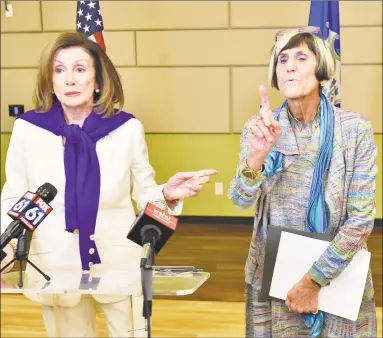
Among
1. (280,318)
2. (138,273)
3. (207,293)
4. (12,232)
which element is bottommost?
(207,293)

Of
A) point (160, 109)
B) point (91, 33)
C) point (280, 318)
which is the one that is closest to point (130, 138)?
point (280, 318)

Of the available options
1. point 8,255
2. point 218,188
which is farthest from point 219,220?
point 8,255

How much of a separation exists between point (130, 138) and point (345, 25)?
12.3 ft

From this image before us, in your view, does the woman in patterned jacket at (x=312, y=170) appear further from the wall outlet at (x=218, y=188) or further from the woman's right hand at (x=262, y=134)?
the wall outlet at (x=218, y=188)

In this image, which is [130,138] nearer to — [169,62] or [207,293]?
[207,293]

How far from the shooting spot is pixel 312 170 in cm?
163

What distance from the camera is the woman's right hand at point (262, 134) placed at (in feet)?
4.94

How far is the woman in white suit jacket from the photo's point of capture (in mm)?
1672

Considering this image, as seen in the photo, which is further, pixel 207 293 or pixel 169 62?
pixel 169 62

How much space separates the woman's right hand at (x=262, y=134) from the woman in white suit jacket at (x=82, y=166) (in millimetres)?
221

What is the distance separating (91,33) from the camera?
9.00 feet

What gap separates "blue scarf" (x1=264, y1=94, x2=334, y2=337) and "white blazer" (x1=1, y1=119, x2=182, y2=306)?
308 mm

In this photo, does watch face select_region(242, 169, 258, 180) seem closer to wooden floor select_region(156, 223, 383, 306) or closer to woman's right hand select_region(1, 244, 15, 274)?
woman's right hand select_region(1, 244, 15, 274)

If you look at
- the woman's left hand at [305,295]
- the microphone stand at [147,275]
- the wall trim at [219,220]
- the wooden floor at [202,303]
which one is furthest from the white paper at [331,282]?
the wall trim at [219,220]
